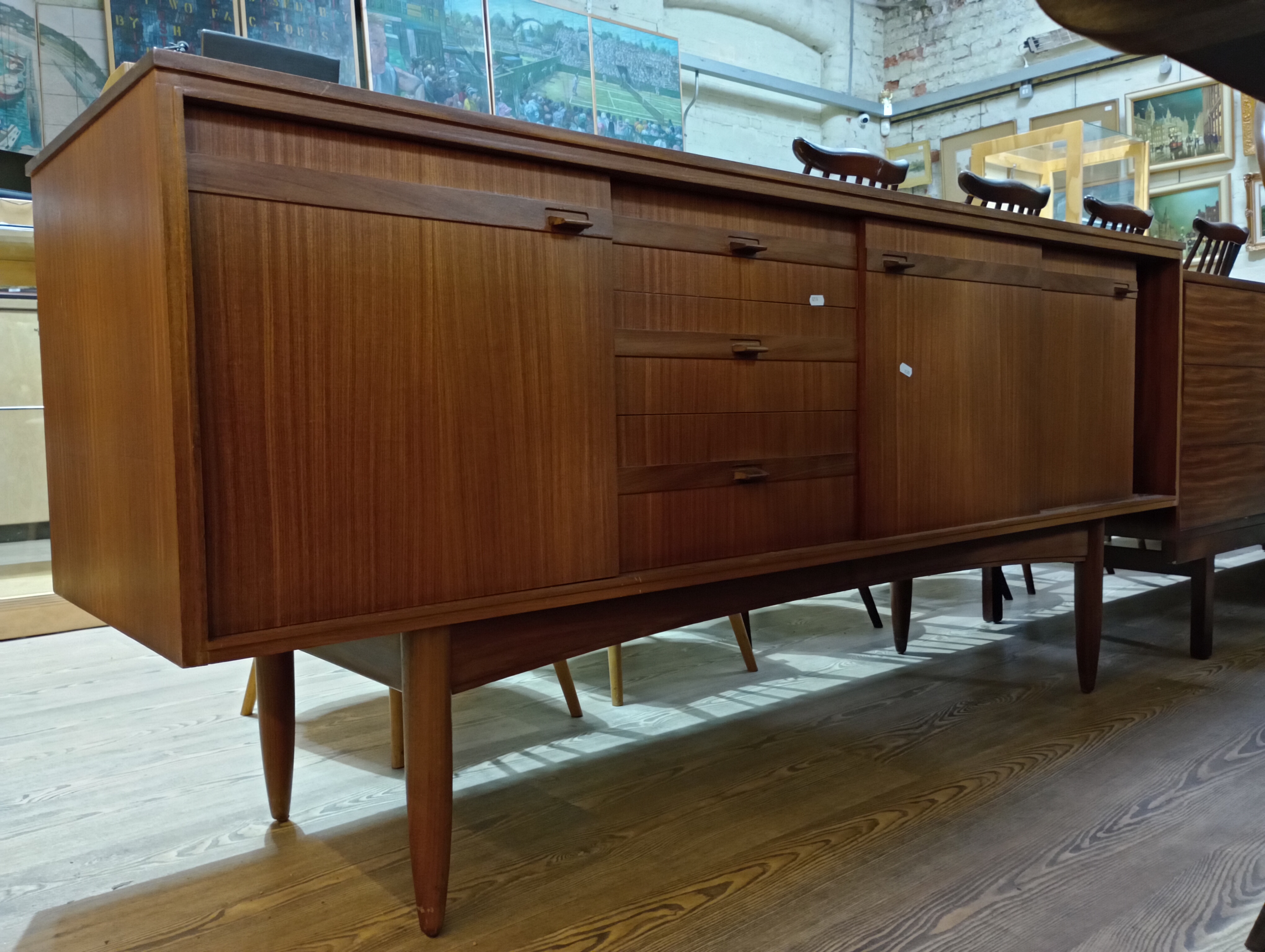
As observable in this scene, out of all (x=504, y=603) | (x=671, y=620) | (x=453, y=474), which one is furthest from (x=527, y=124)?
(x=671, y=620)

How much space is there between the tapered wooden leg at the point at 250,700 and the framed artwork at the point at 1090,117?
587 cm

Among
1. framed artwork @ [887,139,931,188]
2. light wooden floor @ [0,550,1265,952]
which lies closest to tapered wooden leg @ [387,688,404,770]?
light wooden floor @ [0,550,1265,952]

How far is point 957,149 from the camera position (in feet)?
23.2

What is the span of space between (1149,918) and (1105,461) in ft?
4.05

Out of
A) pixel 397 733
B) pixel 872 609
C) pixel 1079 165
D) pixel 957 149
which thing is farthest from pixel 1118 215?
pixel 957 149

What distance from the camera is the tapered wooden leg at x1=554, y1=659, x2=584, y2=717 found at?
206cm

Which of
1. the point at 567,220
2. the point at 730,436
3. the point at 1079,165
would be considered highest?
the point at 1079,165

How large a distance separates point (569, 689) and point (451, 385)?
1085 millimetres

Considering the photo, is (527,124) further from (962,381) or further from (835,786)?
(835,786)

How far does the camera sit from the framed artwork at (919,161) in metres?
7.22

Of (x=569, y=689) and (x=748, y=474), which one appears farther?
(x=569, y=689)

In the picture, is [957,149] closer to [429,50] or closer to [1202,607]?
[429,50]

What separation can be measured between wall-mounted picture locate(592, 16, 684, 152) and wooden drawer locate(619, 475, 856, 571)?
4.20 metres

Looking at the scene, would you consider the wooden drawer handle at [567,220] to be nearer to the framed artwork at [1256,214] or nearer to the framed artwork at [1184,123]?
the framed artwork at [1256,214]
